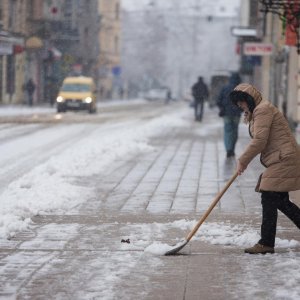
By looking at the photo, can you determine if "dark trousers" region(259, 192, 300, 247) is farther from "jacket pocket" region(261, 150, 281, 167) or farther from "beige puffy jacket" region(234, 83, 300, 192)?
"jacket pocket" region(261, 150, 281, 167)

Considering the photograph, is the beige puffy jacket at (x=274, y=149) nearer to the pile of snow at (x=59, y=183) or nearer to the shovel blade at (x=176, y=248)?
the shovel blade at (x=176, y=248)

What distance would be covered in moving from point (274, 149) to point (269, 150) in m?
0.05

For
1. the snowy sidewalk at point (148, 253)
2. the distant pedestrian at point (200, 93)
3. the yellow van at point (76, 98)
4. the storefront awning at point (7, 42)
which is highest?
the storefront awning at point (7, 42)

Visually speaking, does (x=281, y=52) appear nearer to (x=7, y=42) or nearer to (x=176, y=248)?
(x=7, y=42)

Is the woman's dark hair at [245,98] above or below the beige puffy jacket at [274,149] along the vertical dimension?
above

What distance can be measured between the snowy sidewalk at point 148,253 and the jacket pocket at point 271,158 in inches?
29.1

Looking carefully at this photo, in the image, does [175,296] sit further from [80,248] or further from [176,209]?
[176,209]

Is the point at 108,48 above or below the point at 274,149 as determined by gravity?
below

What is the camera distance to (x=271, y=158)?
7828 millimetres

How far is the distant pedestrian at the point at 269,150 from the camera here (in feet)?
25.3

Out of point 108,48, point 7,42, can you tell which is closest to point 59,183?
point 7,42

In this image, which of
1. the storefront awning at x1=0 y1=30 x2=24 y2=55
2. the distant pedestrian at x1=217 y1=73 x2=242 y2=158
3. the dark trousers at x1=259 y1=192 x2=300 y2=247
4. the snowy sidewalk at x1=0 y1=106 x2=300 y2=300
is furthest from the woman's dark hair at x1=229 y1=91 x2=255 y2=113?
the storefront awning at x1=0 y1=30 x2=24 y2=55

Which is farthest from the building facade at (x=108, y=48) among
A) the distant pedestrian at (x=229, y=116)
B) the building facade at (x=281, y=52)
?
the distant pedestrian at (x=229, y=116)

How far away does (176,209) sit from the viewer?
10539 mm
